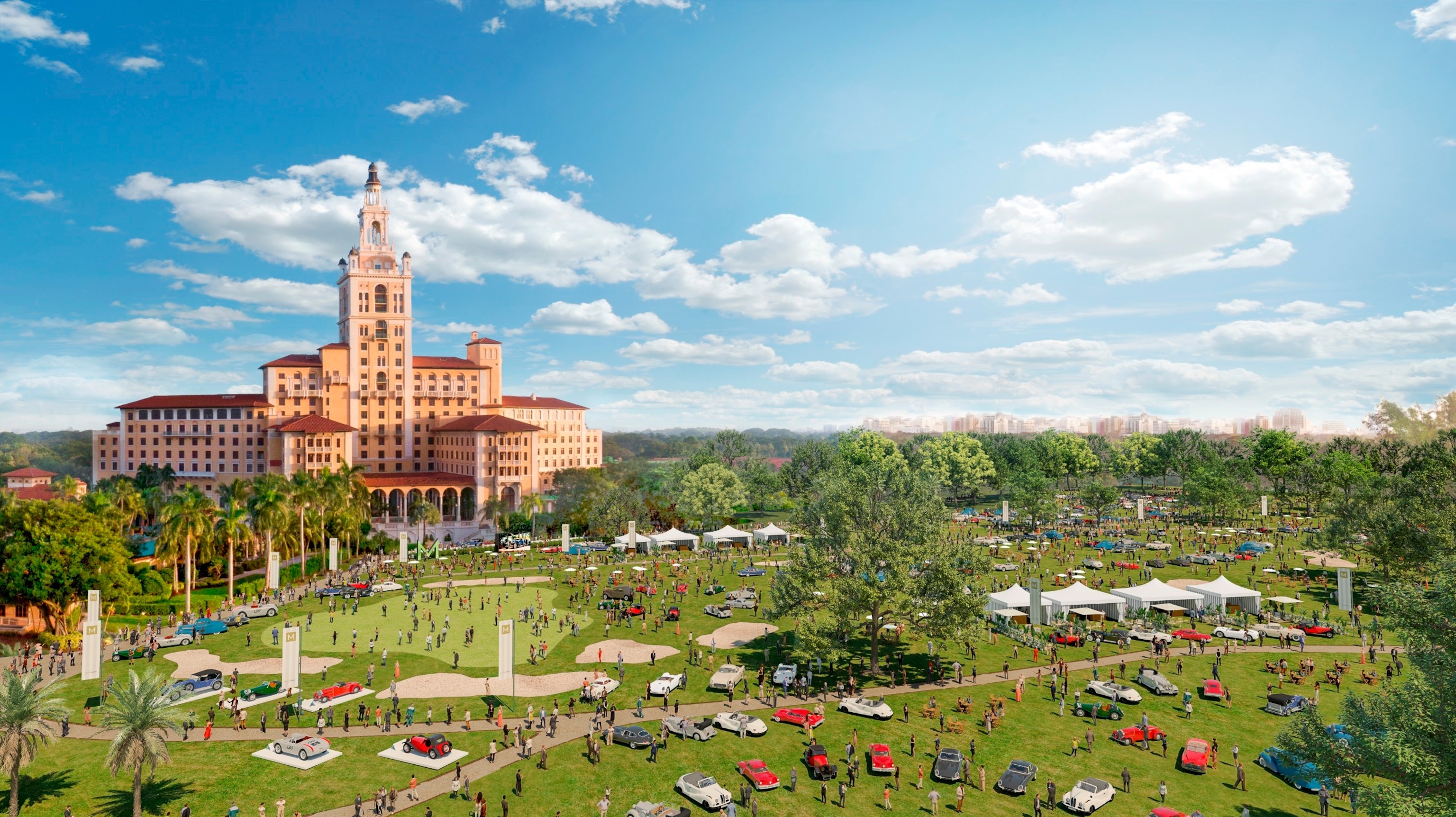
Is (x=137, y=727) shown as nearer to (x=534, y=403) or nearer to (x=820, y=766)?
(x=820, y=766)

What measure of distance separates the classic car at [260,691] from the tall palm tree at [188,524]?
2213 centimetres

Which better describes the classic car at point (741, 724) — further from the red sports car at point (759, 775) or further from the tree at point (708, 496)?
the tree at point (708, 496)

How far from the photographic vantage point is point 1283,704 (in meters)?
37.8

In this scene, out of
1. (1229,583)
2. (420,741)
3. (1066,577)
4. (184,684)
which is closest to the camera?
(420,741)

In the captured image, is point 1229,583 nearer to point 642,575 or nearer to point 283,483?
point 642,575

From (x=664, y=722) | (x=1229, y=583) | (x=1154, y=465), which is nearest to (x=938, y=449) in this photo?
(x=1154, y=465)

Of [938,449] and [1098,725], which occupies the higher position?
[938,449]

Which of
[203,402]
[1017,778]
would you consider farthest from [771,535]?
[203,402]

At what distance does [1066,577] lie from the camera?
64.6 metres

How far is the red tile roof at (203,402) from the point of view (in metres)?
116

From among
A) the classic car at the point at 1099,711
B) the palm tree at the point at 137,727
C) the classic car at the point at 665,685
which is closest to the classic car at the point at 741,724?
the classic car at the point at 665,685

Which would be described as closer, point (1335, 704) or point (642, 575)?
point (1335, 704)

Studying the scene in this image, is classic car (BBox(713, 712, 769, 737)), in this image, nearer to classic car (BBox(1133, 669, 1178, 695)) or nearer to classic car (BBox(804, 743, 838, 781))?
classic car (BBox(804, 743, 838, 781))

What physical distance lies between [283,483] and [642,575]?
34.7 metres
